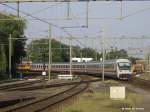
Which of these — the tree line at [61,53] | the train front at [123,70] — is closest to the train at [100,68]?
the train front at [123,70]

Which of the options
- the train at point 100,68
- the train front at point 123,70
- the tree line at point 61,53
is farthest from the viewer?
the tree line at point 61,53

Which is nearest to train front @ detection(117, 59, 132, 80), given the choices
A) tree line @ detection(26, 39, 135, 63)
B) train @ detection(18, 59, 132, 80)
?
train @ detection(18, 59, 132, 80)

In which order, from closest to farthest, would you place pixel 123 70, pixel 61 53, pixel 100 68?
pixel 123 70, pixel 100 68, pixel 61 53

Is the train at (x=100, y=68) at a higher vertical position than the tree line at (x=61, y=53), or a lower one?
lower

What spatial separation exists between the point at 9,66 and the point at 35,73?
154ft

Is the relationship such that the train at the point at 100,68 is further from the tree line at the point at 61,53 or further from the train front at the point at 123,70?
the tree line at the point at 61,53

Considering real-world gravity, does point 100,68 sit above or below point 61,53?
below

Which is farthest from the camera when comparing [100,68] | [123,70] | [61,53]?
[61,53]

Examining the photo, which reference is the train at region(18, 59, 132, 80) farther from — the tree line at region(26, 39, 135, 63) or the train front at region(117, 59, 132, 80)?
the tree line at region(26, 39, 135, 63)

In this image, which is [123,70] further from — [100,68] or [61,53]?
A: [61,53]

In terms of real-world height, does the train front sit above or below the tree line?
below

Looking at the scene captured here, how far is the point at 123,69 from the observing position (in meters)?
77.2

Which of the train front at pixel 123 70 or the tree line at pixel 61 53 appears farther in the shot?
the tree line at pixel 61 53

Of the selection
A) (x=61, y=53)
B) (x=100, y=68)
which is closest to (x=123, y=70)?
(x=100, y=68)
